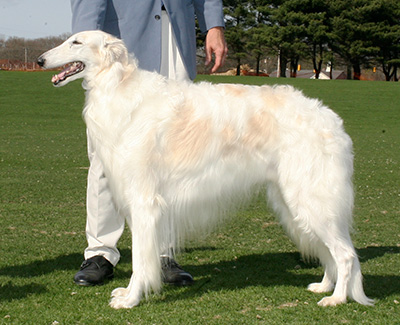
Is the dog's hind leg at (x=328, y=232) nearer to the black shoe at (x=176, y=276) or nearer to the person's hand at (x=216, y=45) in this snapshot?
the black shoe at (x=176, y=276)

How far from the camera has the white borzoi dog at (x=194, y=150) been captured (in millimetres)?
3582

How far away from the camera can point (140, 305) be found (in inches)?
144

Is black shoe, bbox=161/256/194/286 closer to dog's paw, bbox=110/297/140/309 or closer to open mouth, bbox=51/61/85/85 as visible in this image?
dog's paw, bbox=110/297/140/309

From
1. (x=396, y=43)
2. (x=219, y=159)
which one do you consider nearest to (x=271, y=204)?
(x=219, y=159)

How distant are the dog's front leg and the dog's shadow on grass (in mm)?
271

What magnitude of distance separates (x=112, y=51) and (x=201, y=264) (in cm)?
204

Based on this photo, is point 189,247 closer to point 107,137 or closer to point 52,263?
point 52,263

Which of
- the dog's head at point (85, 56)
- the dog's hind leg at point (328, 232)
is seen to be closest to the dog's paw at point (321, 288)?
the dog's hind leg at point (328, 232)

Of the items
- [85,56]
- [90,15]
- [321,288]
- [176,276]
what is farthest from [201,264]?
[90,15]

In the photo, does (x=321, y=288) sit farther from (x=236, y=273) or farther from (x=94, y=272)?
(x=94, y=272)

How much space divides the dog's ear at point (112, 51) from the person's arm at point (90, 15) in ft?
1.64

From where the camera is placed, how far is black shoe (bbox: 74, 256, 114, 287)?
409 centimetres

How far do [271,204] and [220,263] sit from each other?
1027 millimetres

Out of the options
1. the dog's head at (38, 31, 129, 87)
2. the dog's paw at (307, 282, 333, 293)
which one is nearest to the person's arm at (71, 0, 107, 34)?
the dog's head at (38, 31, 129, 87)
